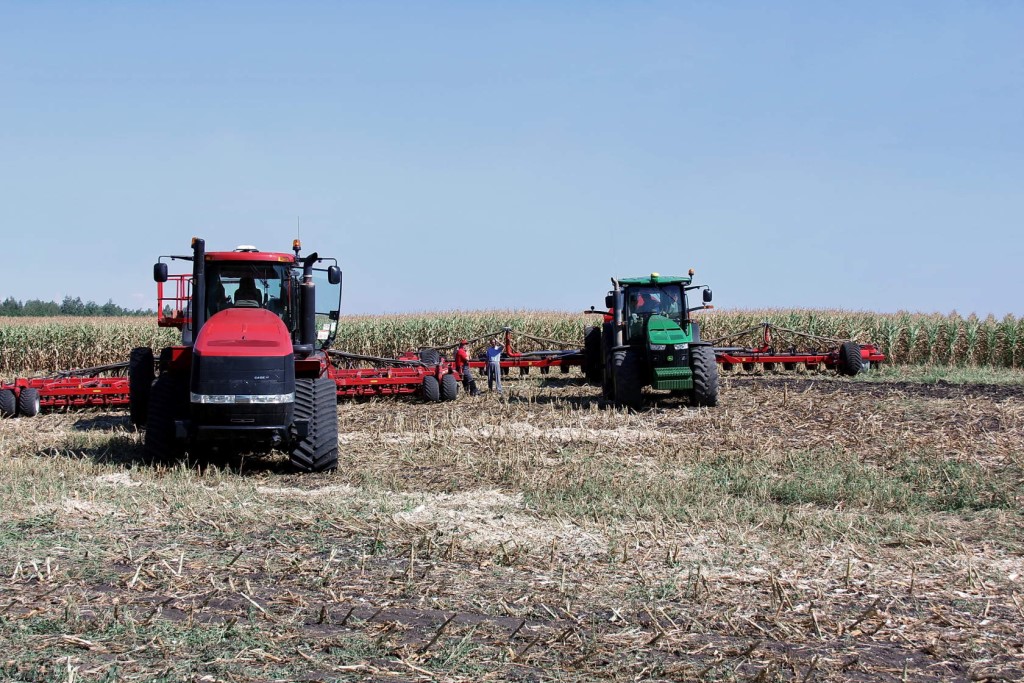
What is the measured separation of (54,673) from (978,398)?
A: 51.1ft

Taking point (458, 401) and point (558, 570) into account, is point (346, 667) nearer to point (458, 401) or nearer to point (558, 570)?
point (558, 570)

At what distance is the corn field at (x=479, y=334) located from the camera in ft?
86.3

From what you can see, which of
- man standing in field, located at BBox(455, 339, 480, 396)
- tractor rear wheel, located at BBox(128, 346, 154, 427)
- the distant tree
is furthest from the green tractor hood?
the distant tree

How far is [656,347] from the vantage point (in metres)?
15.6

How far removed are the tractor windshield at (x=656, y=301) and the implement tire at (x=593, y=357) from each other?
3.32 m

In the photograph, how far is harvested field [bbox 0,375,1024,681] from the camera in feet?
15.4

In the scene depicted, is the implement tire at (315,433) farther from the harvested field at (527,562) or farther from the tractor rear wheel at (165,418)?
the tractor rear wheel at (165,418)

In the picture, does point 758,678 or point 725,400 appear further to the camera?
point 725,400

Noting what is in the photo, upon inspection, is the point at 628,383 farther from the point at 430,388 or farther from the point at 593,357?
the point at 593,357

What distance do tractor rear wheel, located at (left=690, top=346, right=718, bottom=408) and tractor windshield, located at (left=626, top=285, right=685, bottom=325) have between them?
1.64 metres

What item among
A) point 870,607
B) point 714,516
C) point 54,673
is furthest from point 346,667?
point 714,516

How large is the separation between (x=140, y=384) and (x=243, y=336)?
3764 millimetres

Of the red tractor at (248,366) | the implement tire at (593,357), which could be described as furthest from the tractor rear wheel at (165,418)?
the implement tire at (593,357)

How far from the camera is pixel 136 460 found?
10555 millimetres
